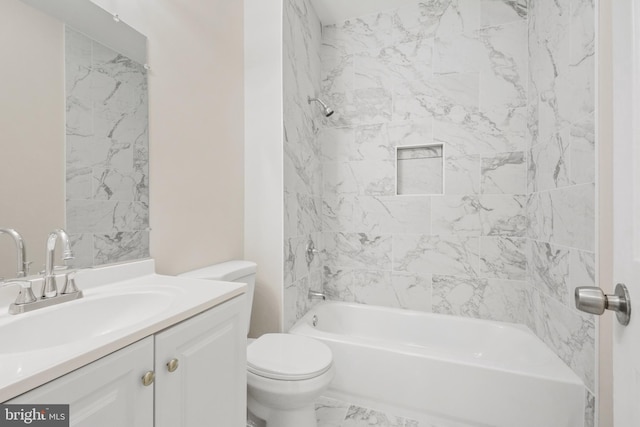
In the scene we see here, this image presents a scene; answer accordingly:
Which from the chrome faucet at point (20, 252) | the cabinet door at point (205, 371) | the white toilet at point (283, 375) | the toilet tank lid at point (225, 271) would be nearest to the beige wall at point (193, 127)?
the toilet tank lid at point (225, 271)

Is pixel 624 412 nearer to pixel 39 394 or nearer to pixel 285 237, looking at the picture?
pixel 39 394

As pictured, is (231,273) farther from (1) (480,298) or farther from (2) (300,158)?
(1) (480,298)

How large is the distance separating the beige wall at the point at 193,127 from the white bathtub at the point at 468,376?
860 mm

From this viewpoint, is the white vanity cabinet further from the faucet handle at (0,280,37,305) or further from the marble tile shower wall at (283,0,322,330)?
the marble tile shower wall at (283,0,322,330)

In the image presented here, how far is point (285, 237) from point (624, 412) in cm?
150

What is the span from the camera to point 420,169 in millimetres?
2211

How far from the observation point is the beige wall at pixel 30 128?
80cm

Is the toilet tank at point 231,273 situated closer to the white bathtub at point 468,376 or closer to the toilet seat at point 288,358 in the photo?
the toilet seat at point 288,358

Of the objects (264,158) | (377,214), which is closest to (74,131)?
(264,158)

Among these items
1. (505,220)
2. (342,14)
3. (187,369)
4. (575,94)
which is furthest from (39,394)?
(342,14)

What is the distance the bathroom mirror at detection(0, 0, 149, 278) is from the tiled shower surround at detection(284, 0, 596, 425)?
0.86 meters

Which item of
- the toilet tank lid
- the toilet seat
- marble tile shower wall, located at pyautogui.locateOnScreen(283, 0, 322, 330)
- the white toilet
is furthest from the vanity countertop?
marble tile shower wall, located at pyautogui.locateOnScreen(283, 0, 322, 330)

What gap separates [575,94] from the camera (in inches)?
50.6

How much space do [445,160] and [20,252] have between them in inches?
89.4
